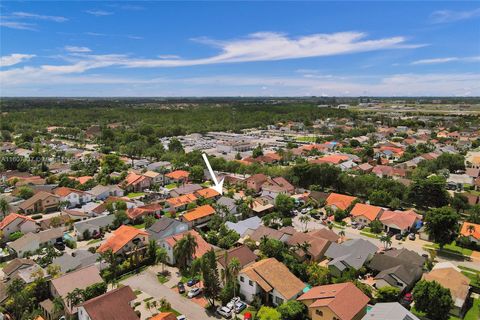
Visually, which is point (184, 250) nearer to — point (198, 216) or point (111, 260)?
point (111, 260)

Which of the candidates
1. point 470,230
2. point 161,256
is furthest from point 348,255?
point 161,256

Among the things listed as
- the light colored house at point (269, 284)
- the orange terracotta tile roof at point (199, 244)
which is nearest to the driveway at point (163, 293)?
the orange terracotta tile roof at point (199, 244)

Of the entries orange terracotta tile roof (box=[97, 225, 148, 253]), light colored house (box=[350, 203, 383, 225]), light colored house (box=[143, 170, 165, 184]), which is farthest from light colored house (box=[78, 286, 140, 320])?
light colored house (box=[143, 170, 165, 184])

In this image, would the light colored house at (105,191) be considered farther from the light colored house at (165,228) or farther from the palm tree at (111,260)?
the palm tree at (111,260)

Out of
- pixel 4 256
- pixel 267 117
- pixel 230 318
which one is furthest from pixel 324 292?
pixel 267 117

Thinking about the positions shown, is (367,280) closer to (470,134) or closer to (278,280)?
(278,280)

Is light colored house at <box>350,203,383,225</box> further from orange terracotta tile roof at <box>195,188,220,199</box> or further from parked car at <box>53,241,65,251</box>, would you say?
parked car at <box>53,241,65,251</box>
